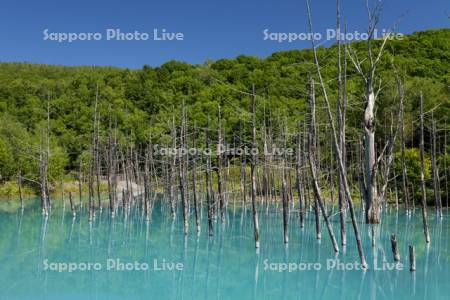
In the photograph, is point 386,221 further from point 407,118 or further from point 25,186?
point 25,186

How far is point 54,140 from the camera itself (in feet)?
151

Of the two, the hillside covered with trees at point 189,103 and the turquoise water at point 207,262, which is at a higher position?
the hillside covered with trees at point 189,103

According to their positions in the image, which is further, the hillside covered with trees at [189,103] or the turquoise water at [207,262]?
the hillside covered with trees at [189,103]

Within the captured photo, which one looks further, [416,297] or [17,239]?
[17,239]

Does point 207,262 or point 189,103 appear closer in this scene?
point 207,262

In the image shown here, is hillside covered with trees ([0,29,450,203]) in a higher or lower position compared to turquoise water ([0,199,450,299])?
higher

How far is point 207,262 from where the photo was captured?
47.0ft

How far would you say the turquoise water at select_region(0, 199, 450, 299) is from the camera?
35.3ft

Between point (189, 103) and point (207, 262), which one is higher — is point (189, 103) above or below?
above

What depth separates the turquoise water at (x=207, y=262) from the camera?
10.8 metres

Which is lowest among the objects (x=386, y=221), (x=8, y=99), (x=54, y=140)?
(x=386, y=221)

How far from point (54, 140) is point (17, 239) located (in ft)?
94.3

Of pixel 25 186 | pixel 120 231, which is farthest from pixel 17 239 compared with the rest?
pixel 25 186

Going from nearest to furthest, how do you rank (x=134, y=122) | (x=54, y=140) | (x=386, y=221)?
(x=386, y=221) → (x=54, y=140) → (x=134, y=122)
